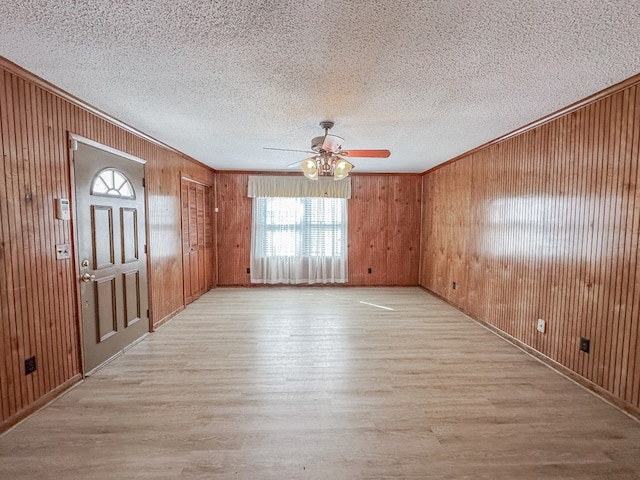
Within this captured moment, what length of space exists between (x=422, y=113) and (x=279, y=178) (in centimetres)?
341

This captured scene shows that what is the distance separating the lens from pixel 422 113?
2.54 metres

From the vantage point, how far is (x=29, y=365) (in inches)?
75.4

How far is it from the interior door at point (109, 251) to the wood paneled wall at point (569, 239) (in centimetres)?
408

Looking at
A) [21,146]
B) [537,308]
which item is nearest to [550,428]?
[537,308]

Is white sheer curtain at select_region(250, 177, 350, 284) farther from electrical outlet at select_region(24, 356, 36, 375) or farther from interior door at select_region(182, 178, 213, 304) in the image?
electrical outlet at select_region(24, 356, 36, 375)

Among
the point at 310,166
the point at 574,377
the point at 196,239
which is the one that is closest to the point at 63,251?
the point at 310,166

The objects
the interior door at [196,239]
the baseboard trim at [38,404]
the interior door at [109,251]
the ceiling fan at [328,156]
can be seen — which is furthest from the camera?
the interior door at [196,239]

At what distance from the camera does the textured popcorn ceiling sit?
1.30 metres

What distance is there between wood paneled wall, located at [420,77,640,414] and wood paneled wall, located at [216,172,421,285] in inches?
73.8

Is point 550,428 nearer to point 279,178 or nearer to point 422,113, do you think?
point 422,113

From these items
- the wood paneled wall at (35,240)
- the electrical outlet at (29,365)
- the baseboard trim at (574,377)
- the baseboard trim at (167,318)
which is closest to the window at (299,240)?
the baseboard trim at (167,318)

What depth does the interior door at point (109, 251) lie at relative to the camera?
240 cm

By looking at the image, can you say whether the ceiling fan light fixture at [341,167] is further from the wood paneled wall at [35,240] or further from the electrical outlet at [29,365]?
the electrical outlet at [29,365]

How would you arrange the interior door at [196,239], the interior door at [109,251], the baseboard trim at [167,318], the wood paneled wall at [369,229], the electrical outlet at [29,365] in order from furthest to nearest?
the wood paneled wall at [369,229] < the interior door at [196,239] < the baseboard trim at [167,318] < the interior door at [109,251] < the electrical outlet at [29,365]
